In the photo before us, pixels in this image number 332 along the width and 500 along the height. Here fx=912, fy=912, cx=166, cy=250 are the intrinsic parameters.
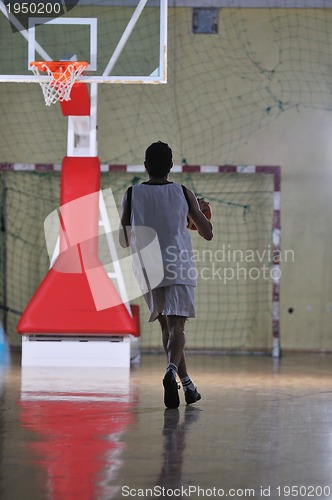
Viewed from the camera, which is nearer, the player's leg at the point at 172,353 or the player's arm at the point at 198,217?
the player's leg at the point at 172,353

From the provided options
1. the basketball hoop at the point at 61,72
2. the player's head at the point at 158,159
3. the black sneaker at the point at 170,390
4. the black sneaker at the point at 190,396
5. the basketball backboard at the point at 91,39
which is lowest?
the black sneaker at the point at 190,396

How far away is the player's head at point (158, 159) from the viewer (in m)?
5.27

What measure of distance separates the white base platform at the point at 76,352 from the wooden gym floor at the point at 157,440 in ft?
3.68

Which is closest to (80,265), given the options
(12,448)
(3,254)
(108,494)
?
(3,254)

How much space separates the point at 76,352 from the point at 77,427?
3978 mm

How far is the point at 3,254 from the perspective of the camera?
1097 centimetres

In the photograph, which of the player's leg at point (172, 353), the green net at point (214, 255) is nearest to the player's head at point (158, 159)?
the player's leg at point (172, 353)

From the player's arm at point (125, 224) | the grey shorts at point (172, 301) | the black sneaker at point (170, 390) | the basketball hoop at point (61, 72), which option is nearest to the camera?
the black sneaker at point (170, 390)

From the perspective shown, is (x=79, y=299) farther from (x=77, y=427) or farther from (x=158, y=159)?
(x=77, y=427)

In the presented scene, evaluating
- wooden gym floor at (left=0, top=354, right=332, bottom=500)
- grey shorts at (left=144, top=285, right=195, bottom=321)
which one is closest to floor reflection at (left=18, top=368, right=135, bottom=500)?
wooden gym floor at (left=0, top=354, right=332, bottom=500)

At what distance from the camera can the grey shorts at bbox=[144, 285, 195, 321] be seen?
5.16 m

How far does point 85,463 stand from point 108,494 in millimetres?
533

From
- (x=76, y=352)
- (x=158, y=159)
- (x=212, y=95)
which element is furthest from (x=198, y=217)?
(x=212, y=95)

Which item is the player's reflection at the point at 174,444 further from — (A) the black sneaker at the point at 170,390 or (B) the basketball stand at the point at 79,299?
(B) the basketball stand at the point at 79,299
